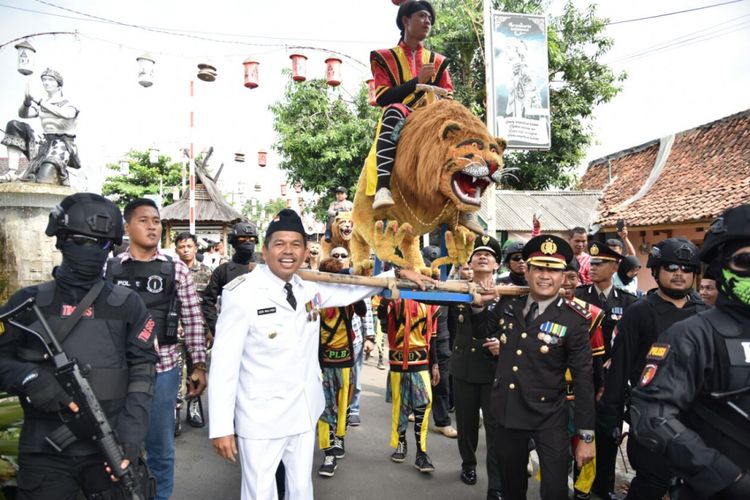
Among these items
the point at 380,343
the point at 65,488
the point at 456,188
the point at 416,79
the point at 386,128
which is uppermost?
the point at 416,79

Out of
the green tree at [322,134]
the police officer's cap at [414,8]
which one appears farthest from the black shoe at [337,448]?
the green tree at [322,134]

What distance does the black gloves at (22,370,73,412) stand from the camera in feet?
6.55

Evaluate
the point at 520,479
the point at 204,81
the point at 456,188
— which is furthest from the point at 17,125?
the point at 520,479

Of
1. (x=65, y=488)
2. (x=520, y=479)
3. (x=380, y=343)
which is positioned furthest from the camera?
(x=380, y=343)

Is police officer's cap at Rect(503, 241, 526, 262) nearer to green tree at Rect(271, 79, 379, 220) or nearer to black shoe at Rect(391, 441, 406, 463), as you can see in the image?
black shoe at Rect(391, 441, 406, 463)

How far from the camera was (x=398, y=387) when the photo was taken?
4.36 m

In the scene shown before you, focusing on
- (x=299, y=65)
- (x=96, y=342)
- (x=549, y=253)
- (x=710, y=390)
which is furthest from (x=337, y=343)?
(x=299, y=65)

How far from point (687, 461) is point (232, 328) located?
211 cm

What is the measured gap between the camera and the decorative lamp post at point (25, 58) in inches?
350

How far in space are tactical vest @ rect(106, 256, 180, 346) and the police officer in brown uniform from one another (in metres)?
2.33

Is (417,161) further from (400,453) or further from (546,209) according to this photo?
(546,209)

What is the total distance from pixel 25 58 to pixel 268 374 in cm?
992

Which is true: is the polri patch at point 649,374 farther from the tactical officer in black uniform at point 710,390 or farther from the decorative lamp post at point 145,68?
the decorative lamp post at point 145,68

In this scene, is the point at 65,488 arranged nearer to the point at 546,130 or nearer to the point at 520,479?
the point at 520,479
